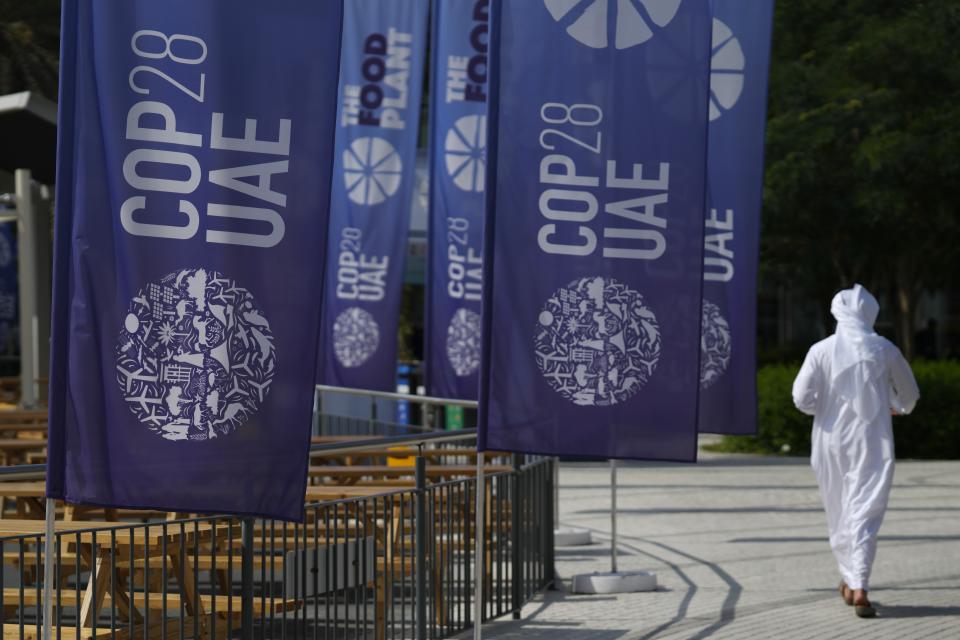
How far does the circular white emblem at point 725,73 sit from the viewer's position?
420 inches

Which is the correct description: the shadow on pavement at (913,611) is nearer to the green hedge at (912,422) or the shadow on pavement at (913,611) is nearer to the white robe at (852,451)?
the white robe at (852,451)

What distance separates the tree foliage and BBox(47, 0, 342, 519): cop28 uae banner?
803 inches

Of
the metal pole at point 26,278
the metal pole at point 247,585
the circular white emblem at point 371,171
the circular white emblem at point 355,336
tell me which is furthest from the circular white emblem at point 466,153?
the metal pole at point 247,585

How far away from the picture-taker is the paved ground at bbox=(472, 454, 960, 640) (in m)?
9.37

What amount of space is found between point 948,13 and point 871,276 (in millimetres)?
9035

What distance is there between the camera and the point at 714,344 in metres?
10.6

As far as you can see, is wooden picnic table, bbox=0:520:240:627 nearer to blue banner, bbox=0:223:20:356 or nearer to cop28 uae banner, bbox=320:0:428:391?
cop28 uae banner, bbox=320:0:428:391

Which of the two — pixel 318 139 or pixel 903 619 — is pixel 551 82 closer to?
pixel 318 139

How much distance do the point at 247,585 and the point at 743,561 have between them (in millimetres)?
6532

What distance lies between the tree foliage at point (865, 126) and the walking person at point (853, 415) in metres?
15.5

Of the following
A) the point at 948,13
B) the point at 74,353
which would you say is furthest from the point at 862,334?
the point at 948,13

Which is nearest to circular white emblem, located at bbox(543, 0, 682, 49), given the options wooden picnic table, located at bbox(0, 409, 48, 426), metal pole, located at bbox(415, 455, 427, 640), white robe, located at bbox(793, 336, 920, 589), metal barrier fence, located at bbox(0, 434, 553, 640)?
metal barrier fence, located at bbox(0, 434, 553, 640)

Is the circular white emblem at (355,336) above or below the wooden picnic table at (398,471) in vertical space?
above

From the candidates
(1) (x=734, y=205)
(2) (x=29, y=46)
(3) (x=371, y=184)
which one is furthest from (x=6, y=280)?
(1) (x=734, y=205)
